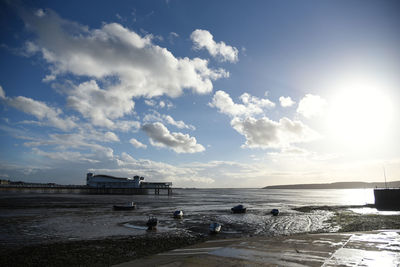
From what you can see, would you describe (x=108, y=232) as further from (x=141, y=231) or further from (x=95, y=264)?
(x=95, y=264)

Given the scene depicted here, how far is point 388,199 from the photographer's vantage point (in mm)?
51281

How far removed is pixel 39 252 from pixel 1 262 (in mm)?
2153

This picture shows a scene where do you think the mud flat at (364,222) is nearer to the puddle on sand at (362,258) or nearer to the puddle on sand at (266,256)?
the puddle on sand at (362,258)

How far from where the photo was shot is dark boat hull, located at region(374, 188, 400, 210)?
50.1 meters

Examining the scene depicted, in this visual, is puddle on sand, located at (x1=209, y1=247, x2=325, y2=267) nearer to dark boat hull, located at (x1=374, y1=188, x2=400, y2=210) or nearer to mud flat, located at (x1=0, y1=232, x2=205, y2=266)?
mud flat, located at (x1=0, y1=232, x2=205, y2=266)

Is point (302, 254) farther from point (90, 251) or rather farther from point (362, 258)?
point (90, 251)

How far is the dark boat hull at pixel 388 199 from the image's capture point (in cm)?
5006

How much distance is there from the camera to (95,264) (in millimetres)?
12391

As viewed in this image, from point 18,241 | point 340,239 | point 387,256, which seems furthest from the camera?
point 18,241

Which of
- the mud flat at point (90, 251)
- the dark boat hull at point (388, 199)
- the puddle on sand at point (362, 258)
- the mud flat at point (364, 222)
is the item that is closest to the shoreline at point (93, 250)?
the mud flat at point (90, 251)

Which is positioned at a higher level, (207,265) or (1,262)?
(207,265)

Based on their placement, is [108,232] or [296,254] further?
[108,232]

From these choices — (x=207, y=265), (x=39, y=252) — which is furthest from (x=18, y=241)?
(x=207, y=265)

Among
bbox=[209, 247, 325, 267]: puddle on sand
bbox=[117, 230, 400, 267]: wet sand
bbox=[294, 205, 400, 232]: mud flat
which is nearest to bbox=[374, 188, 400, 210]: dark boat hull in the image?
bbox=[294, 205, 400, 232]: mud flat
